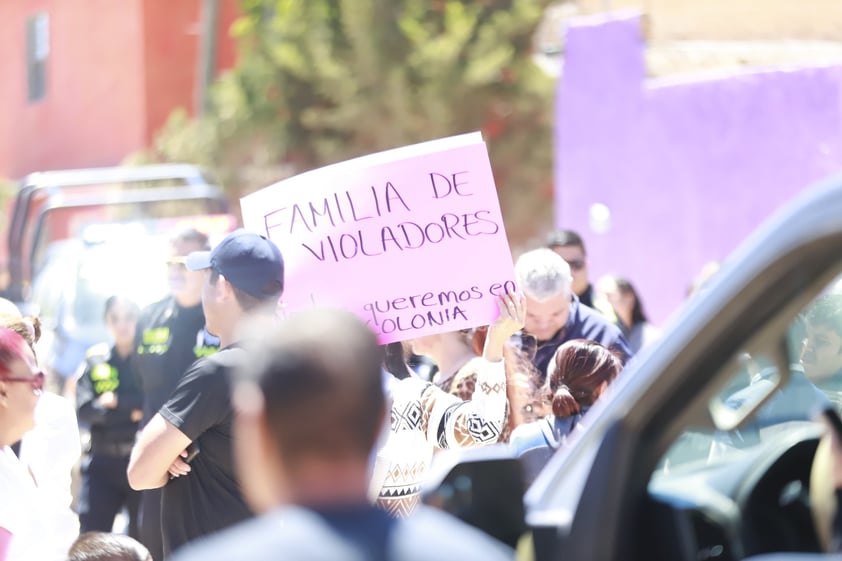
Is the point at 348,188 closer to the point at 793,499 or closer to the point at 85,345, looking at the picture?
the point at 793,499

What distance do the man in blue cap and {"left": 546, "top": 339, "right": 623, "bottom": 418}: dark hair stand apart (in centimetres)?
101

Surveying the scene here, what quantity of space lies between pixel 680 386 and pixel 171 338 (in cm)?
397

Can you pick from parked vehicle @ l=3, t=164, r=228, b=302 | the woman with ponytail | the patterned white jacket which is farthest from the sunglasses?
parked vehicle @ l=3, t=164, r=228, b=302

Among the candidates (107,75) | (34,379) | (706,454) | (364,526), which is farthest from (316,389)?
(107,75)

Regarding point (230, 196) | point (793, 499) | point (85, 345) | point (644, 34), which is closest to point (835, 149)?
point (644, 34)

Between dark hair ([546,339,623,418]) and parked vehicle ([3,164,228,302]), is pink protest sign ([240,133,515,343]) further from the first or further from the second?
parked vehicle ([3,164,228,302])

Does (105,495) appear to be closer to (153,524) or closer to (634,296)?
(153,524)

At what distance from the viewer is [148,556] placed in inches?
160

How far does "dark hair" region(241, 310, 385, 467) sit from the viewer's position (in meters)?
1.88

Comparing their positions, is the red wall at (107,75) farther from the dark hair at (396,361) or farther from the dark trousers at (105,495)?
the dark hair at (396,361)

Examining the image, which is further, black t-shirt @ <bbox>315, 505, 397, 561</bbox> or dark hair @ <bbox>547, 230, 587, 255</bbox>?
dark hair @ <bbox>547, 230, 587, 255</bbox>

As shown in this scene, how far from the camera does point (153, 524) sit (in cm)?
456

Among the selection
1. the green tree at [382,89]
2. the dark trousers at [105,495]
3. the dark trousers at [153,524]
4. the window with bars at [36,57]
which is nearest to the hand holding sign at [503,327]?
the dark trousers at [153,524]

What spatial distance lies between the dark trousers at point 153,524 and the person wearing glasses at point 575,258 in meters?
2.84
